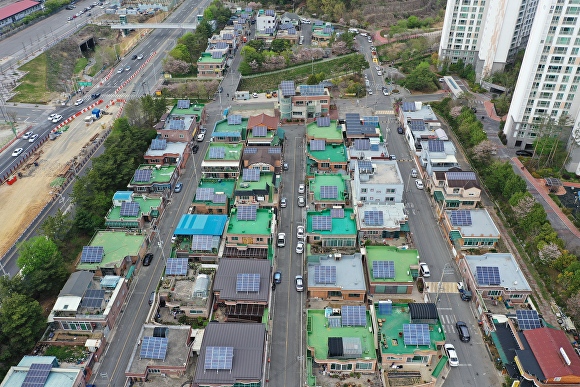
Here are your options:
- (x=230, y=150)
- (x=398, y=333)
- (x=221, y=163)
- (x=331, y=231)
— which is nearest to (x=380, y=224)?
(x=331, y=231)

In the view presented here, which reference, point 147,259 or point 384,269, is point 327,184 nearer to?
point 384,269

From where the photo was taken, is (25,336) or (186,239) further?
(186,239)

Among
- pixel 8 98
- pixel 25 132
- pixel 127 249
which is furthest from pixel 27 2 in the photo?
pixel 127 249

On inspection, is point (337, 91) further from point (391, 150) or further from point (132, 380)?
point (132, 380)

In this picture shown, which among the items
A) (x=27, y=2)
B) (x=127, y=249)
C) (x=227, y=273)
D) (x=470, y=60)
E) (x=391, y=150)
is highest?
(x=27, y=2)

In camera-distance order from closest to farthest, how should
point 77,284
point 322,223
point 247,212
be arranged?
point 77,284 → point 322,223 → point 247,212

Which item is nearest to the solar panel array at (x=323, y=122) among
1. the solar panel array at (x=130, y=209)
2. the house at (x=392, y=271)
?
the house at (x=392, y=271)

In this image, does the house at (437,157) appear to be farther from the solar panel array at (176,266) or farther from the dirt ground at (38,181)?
the dirt ground at (38,181)
